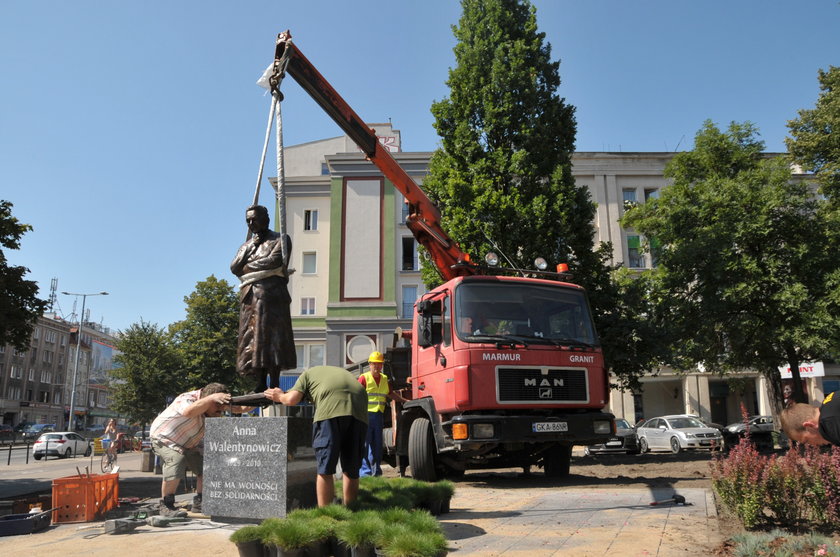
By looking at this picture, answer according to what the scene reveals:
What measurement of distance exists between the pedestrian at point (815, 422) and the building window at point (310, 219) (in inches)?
1466

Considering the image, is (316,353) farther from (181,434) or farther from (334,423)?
(334,423)

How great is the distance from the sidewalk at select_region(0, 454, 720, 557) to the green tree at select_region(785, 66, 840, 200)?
1669 centimetres

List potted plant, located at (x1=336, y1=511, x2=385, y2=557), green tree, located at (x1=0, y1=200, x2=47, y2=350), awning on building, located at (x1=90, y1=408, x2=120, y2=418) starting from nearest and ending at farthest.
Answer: potted plant, located at (x1=336, y1=511, x2=385, y2=557) → green tree, located at (x1=0, y1=200, x2=47, y2=350) → awning on building, located at (x1=90, y1=408, x2=120, y2=418)

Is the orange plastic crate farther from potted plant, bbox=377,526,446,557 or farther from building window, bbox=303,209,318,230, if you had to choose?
building window, bbox=303,209,318,230

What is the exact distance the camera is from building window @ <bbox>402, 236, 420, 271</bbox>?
37.2 m

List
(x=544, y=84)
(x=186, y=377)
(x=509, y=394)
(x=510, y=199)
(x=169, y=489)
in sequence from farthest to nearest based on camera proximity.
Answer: (x=186, y=377), (x=544, y=84), (x=510, y=199), (x=509, y=394), (x=169, y=489)

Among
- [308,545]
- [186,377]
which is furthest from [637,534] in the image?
[186,377]

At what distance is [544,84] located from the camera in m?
18.0

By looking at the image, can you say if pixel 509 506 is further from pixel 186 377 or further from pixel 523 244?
pixel 186 377

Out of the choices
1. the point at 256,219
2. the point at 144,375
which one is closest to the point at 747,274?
the point at 256,219

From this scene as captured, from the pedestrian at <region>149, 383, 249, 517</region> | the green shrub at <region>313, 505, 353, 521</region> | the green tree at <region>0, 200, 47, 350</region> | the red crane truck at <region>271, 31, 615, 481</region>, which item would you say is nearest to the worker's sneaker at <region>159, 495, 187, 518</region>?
the pedestrian at <region>149, 383, 249, 517</region>

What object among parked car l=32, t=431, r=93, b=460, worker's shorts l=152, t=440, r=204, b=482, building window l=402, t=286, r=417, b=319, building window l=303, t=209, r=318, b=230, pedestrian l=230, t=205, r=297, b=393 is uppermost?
building window l=303, t=209, r=318, b=230

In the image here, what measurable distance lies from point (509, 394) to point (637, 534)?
10.8ft

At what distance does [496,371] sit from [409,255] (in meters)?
29.2
